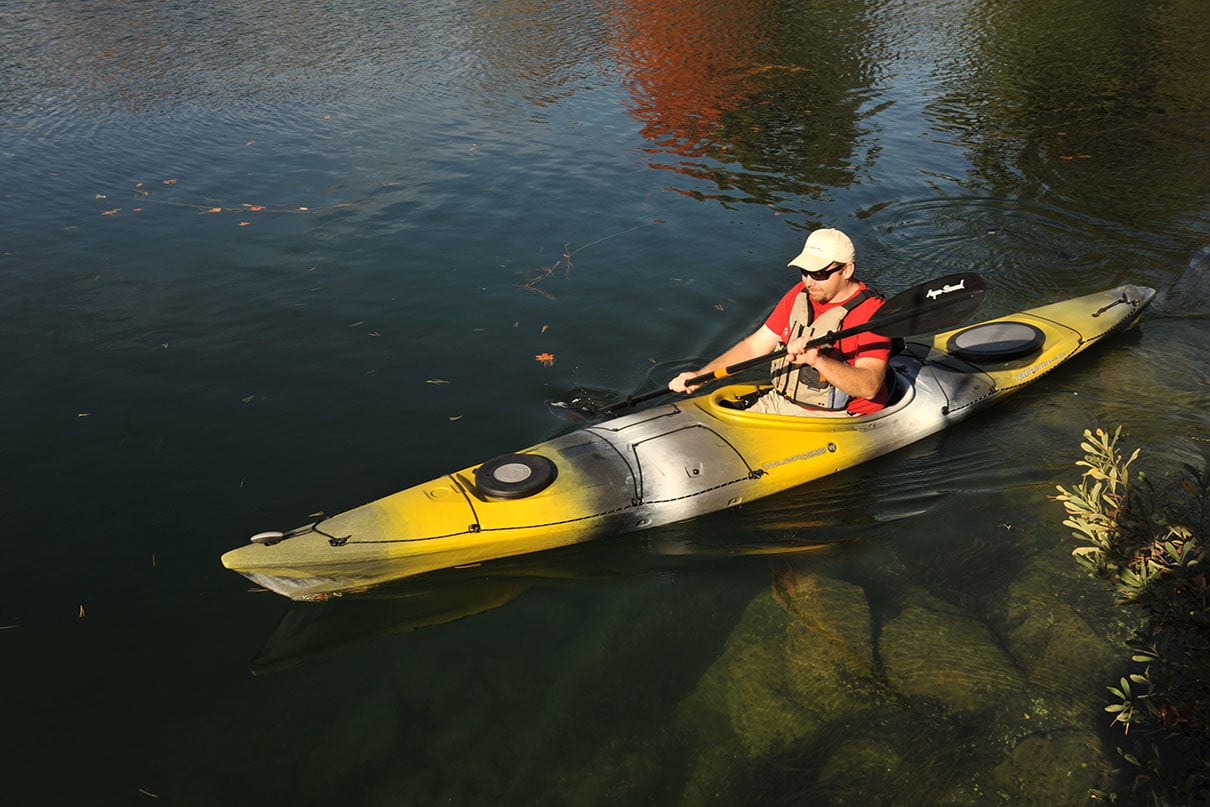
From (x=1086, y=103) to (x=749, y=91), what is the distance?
554 cm

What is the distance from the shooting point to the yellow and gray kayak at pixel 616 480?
16.7 ft

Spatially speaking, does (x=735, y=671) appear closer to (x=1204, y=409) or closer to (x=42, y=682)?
(x=42, y=682)

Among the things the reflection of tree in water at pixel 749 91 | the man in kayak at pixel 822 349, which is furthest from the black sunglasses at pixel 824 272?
the reflection of tree in water at pixel 749 91

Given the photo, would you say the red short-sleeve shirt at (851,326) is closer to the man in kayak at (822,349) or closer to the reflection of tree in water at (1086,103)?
the man in kayak at (822,349)

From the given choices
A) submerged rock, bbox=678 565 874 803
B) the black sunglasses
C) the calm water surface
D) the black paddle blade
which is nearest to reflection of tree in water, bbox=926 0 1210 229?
the calm water surface

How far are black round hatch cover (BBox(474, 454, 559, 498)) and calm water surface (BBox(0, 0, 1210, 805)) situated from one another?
20.1 inches

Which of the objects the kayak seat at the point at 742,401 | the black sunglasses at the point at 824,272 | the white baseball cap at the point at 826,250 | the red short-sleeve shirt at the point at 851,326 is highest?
the white baseball cap at the point at 826,250

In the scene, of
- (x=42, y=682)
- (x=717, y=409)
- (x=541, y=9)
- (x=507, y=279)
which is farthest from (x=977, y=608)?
(x=541, y=9)

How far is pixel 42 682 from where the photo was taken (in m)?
4.71

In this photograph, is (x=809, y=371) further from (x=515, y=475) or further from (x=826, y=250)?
(x=515, y=475)

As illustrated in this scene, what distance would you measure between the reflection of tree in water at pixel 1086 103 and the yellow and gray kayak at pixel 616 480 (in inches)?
222

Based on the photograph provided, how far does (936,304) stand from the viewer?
6043mm

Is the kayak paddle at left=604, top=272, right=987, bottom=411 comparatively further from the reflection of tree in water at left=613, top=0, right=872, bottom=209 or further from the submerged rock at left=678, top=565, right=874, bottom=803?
the reflection of tree in water at left=613, top=0, right=872, bottom=209

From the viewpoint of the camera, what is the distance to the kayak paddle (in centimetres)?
594
